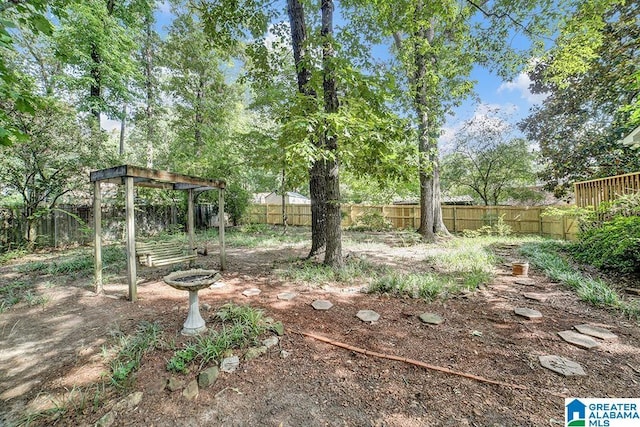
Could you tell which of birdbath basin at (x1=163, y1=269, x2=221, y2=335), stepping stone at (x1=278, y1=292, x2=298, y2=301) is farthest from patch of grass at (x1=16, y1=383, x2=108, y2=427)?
stepping stone at (x1=278, y1=292, x2=298, y2=301)

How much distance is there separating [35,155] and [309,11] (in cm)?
794

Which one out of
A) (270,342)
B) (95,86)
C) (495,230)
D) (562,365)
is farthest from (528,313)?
(95,86)

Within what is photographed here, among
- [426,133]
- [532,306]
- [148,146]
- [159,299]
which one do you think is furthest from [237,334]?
[148,146]

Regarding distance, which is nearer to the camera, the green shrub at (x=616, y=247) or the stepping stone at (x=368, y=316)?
the stepping stone at (x=368, y=316)

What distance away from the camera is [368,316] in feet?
10.2

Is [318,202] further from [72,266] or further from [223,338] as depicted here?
[72,266]

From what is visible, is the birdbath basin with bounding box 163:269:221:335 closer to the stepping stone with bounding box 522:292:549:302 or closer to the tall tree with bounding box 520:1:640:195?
the stepping stone with bounding box 522:292:549:302

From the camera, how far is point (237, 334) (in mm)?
2490

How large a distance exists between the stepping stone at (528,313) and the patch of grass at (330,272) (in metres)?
2.01

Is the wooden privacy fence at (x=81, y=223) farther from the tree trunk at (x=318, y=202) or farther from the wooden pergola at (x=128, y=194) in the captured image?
the tree trunk at (x=318, y=202)

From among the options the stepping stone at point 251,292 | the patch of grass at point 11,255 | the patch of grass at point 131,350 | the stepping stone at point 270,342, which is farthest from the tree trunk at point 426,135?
the patch of grass at point 11,255

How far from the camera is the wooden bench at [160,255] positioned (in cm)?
461

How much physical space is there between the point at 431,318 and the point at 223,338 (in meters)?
2.19

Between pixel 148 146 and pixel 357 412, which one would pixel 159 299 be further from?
pixel 148 146
